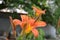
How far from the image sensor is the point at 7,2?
7.93 ft

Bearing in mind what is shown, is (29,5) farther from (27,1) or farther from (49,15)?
(49,15)

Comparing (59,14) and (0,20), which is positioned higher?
(59,14)

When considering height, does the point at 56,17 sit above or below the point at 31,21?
below

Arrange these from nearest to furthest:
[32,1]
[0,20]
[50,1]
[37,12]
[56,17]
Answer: [37,12] → [32,1] → [56,17] → [50,1] → [0,20]

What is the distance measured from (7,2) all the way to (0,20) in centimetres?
95

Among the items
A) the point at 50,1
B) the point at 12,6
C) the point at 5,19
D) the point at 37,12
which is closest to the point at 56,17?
the point at 50,1

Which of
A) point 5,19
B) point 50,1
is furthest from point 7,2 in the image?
point 5,19

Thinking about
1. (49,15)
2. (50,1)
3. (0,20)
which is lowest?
(0,20)

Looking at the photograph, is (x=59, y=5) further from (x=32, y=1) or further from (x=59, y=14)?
(x=32, y=1)

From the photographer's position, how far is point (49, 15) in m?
2.74

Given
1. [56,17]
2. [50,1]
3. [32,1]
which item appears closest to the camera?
[32,1]

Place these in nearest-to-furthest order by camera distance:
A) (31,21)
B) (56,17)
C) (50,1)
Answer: (31,21)
(56,17)
(50,1)

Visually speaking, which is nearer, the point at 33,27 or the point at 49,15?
the point at 33,27

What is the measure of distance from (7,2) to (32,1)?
297mm
